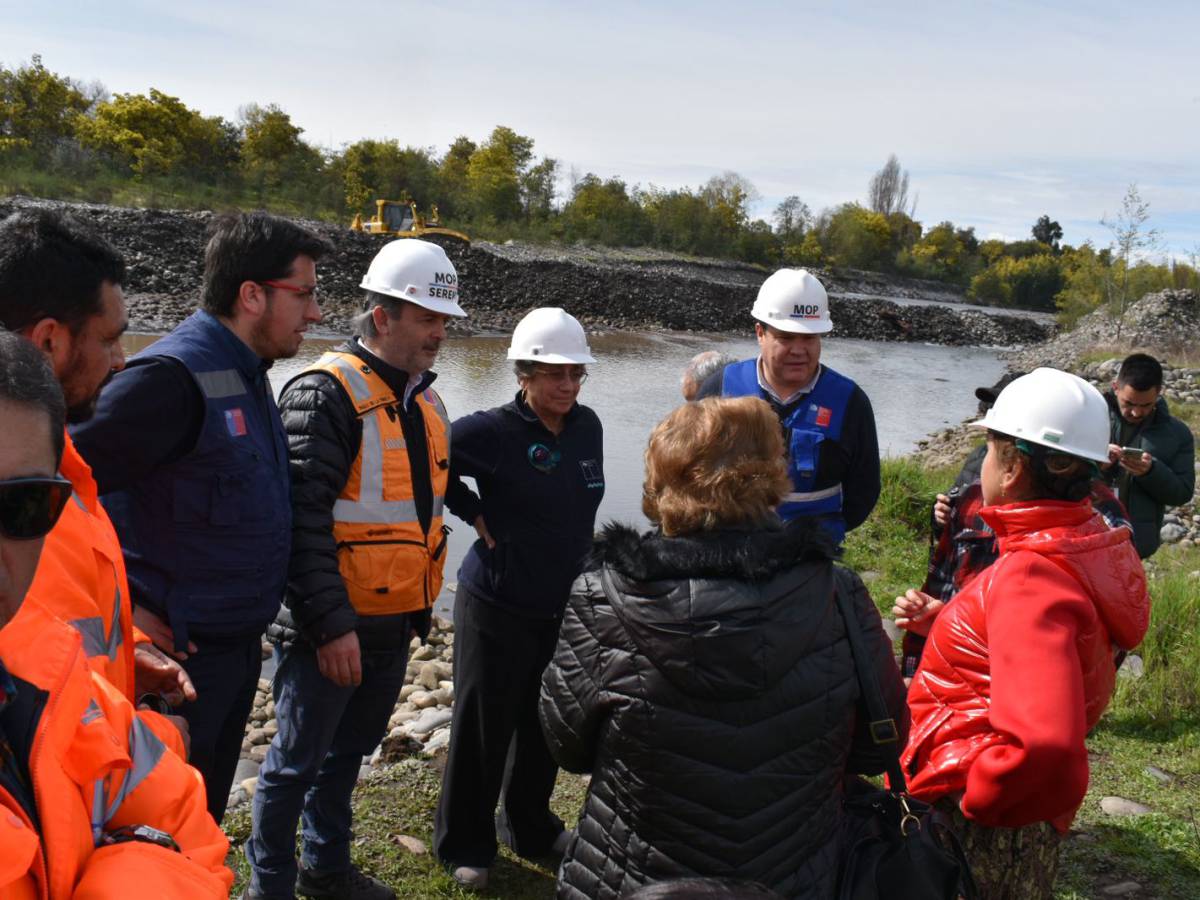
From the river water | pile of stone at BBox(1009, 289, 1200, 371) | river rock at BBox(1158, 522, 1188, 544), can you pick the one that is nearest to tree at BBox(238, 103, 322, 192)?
the river water

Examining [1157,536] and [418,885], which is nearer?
[418,885]

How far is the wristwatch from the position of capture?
1.40 meters

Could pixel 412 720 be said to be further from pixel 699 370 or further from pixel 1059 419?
pixel 1059 419

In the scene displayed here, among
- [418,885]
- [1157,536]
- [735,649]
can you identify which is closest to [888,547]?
[1157,536]

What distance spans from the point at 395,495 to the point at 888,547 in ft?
19.7

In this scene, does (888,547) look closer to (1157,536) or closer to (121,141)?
(1157,536)

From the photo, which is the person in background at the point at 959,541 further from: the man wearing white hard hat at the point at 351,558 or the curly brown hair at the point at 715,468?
the man wearing white hard hat at the point at 351,558

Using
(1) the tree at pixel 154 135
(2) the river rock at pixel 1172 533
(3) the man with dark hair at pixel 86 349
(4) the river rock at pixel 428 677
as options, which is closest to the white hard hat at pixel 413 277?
(3) the man with dark hair at pixel 86 349

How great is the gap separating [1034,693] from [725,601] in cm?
79

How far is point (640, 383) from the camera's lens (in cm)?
2214

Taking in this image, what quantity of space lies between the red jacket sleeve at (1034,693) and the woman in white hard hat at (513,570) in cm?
155

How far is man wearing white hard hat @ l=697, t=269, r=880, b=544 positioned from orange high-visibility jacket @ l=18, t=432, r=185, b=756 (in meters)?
2.57

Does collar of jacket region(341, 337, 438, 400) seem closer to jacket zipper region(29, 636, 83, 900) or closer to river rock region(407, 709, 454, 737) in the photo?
jacket zipper region(29, 636, 83, 900)

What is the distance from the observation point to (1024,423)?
2.27 metres
